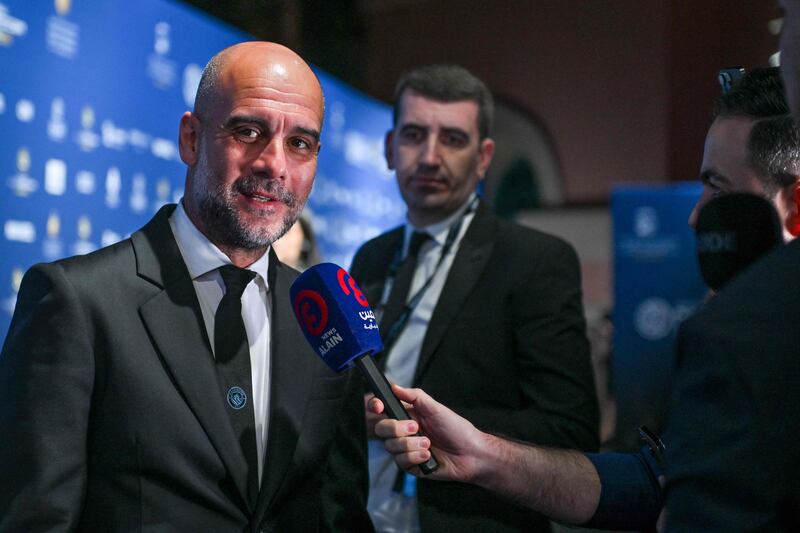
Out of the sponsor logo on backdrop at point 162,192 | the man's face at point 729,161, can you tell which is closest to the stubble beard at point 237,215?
the man's face at point 729,161

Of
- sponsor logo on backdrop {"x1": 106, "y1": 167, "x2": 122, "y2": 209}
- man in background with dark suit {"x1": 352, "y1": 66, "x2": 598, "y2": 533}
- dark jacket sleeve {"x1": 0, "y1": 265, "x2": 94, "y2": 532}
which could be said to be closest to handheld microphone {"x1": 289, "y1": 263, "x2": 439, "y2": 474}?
dark jacket sleeve {"x1": 0, "y1": 265, "x2": 94, "y2": 532}

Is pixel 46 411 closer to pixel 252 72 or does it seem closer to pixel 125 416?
pixel 125 416

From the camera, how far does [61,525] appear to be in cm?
128

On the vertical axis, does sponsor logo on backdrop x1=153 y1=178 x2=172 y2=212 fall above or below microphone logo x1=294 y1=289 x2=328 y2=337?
above

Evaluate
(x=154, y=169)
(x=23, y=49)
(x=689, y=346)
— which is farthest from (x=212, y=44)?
(x=689, y=346)

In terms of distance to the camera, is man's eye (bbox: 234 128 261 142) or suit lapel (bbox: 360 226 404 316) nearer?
man's eye (bbox: 234 128 261 142)

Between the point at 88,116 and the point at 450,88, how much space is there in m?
1.33

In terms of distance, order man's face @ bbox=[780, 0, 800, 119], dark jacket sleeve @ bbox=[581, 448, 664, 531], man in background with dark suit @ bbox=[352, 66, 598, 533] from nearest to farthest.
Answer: man's face @ bbox=[780, 0, 800, 119] → dark jacket sleeve @ bbox=[581, 448, 664, 531] → man in background with dark suit @ bbox=[352, 66, 598, 533]

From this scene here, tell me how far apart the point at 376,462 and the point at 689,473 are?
150 cm

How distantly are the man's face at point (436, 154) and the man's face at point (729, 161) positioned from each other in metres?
1.07

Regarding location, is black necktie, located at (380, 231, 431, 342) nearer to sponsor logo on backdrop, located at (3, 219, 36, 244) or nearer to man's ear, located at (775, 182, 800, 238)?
man's ear, located at (775, 182, 800, 238)

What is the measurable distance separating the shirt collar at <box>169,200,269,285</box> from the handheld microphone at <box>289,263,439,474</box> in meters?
0.16

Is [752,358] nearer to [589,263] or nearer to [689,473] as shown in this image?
[689,473]

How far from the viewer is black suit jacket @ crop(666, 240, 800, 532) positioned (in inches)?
33.0
